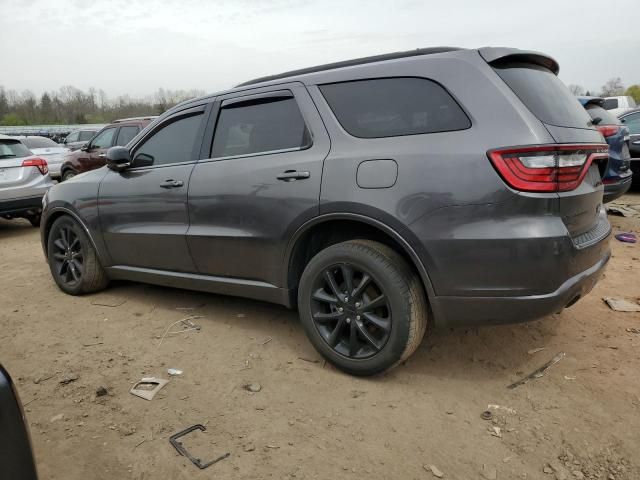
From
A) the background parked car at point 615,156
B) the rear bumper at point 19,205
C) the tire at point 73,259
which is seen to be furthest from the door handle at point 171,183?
the rear bumper at point 19,205

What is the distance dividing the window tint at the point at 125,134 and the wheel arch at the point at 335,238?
799cm

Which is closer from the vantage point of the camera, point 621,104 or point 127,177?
point 127,177

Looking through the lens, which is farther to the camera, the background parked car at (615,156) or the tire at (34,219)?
the tire at (34,219)

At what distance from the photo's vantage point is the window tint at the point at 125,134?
33.0 ft

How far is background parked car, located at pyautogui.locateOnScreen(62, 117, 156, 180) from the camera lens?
10.1m

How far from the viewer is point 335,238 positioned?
3100 millimetres

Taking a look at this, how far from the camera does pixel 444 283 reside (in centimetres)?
254

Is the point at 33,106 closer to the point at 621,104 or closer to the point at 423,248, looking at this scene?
the point at 621,104

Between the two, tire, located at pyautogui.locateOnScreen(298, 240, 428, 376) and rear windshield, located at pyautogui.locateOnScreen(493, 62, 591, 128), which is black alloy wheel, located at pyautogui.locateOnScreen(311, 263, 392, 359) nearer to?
tire, located at pyautogui.locateOnScreen(298, 240, 428, 376)

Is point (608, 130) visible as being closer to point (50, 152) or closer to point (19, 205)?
point (19, 205)

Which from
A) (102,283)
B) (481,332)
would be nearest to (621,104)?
(481,332)

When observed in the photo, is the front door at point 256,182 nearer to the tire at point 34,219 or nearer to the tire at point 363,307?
the tire at point 363,307

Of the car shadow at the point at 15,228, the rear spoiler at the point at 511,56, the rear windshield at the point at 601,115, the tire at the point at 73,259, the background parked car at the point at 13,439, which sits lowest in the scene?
the car shadow at the point at 15,228

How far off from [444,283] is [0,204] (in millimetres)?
7449
